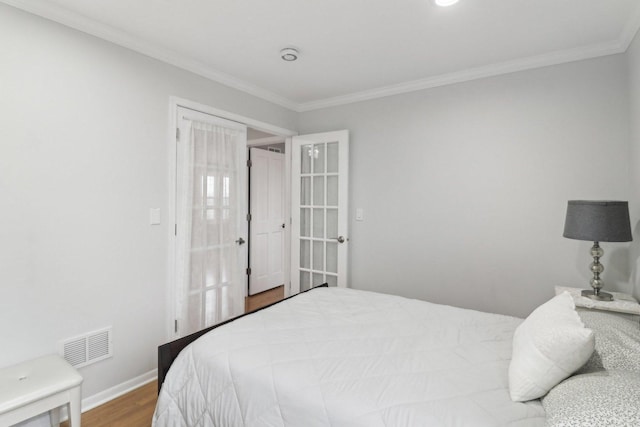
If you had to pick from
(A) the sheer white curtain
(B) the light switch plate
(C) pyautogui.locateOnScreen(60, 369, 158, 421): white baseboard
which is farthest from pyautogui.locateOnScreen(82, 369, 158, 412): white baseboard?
(B) the light switch plate

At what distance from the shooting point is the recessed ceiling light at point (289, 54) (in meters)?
2.50

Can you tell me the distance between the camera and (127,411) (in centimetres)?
213

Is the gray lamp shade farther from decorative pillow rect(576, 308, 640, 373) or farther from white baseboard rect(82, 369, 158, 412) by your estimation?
white baseboard rect(82, 369, 158, 412)

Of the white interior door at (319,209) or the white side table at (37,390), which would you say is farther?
the white interior door at (319,209)

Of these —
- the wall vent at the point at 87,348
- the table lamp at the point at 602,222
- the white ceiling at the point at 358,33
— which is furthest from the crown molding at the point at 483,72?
the wall vent at the point at 87,348

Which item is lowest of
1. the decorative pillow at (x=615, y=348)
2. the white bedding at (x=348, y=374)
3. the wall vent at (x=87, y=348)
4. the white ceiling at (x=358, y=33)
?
the wall vent at (x=87, y=348)

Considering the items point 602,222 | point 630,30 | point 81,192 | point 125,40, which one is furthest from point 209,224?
point 630,30

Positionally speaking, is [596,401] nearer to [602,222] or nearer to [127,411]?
[602,222]

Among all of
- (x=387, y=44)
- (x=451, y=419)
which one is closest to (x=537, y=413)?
(x=451, y=419)

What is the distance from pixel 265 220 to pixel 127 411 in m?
3.14

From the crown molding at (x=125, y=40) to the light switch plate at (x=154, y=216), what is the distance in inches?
45.3

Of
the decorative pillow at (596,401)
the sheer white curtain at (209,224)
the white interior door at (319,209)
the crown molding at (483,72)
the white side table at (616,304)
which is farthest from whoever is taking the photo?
the white interior door at (319,209)

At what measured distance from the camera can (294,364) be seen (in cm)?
140

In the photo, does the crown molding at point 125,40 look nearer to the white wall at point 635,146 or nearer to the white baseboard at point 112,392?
the white baseboard at point 112,392
